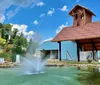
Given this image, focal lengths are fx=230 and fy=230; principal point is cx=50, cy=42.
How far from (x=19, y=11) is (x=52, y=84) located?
138 ft

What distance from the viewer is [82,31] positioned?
26.9m

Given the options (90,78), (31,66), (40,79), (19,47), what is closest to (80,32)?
(31,66)

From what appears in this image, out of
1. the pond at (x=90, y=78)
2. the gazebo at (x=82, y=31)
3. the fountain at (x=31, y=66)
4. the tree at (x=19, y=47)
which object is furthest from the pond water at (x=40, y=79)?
the tree at (x=19, y=47)

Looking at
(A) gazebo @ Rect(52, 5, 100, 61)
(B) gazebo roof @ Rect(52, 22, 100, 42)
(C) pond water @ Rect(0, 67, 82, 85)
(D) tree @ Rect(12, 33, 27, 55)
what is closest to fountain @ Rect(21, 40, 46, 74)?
(C) pond water @ Rect(0, 67, 82, 85)

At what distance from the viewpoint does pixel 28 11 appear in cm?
4562

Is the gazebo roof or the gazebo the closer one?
the gazebo roof

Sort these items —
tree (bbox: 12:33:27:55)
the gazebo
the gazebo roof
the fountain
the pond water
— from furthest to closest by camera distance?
tree (bbox: 12:33:27:55)
the gazebo
the gazebo roof
the fountain
the pond water

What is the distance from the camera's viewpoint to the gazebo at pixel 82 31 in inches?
1014

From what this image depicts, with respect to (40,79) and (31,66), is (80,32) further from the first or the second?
(40,79)

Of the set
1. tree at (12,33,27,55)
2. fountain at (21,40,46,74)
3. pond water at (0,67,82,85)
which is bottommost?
pond water at (0,67,82,85)

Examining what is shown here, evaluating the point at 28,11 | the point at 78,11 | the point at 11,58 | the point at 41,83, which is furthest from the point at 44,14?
the point at 41,83

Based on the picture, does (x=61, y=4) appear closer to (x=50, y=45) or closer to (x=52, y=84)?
(x=50, y=45)

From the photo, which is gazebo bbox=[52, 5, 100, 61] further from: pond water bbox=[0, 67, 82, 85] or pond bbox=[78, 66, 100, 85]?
pond water bbox=[0, 67, 82, 85]

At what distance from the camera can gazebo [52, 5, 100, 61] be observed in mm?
25750
